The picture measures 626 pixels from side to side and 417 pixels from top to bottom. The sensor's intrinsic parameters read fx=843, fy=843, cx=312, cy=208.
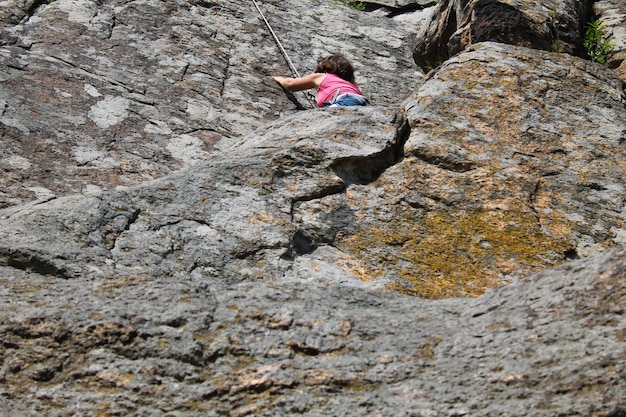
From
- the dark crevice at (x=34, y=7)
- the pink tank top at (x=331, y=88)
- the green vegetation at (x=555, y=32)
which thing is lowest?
the dark crevice at (x=34, y=7)

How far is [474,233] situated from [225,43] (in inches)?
142

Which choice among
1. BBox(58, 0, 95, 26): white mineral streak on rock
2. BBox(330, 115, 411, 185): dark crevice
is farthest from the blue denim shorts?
BBox(58, 0, 95, 26): white mineral streak on rock

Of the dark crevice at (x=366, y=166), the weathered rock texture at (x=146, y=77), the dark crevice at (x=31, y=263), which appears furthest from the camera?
the weathered rock texture at (x=146, y=77)

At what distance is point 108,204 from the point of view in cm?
373

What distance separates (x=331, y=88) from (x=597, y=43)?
2170mm

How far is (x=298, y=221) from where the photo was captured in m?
3.95


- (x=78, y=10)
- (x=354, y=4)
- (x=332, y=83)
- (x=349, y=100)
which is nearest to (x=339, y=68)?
(x=332, y=83)

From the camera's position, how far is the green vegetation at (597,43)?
6367 millimetres

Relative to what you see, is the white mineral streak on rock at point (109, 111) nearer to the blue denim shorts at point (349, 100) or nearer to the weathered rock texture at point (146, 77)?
the weathered rock texture at point (146, 77)

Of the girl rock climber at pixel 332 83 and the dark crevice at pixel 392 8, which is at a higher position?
the girl rock climber at pixel 332 83

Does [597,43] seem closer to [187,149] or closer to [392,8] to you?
[392,8]

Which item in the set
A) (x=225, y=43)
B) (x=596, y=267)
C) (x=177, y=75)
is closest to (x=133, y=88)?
(x=177, y=75)

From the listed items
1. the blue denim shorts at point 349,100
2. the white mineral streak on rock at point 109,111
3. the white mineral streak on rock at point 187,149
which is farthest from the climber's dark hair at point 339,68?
the white mineral streak on rock at point 109,111

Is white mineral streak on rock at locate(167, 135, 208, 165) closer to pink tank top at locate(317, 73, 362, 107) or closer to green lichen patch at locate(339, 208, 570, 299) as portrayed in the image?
pink tank top at locate(317, 73, 362, 107)
